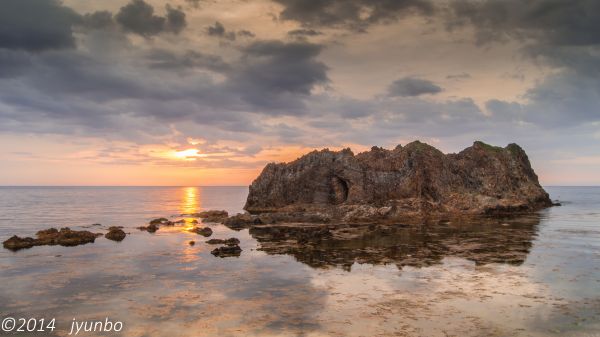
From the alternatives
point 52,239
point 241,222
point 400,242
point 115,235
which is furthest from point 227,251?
point 241,222

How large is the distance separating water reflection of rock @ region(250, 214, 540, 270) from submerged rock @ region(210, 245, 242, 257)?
3.11 m

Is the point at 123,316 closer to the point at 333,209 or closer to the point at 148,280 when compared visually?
the point at 148,280

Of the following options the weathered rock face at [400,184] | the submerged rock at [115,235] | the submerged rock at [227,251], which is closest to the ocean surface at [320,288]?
the submerged rock at [227,251]

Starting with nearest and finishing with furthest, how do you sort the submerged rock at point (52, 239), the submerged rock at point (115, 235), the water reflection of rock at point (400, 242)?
the water reflection of rock at point (400, 242) → the submerged rock at point (52, 239) → the submerged rock at point (115, 235)

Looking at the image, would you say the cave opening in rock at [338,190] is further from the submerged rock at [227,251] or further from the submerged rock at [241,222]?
the submerged rock at [227,251]

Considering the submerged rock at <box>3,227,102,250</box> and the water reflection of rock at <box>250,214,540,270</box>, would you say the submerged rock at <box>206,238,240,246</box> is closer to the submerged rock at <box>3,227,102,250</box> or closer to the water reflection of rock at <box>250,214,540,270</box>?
the water reflection of rock at <box>250,214,540,270</box>

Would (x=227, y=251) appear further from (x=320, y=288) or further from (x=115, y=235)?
(x=115, y=235)

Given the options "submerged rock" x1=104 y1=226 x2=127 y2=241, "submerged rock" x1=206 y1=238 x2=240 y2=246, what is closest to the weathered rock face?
"submerged rock" x1=206 y1=238 x2=240 y2=246

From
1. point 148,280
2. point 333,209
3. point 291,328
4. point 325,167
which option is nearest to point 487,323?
point 291,328

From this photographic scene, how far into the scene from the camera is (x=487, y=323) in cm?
1914

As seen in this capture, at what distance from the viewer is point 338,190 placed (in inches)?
3649

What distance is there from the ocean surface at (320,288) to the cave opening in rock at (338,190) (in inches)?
1853

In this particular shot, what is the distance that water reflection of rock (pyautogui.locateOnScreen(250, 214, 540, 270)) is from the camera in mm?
35156

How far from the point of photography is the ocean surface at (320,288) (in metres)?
19.2
